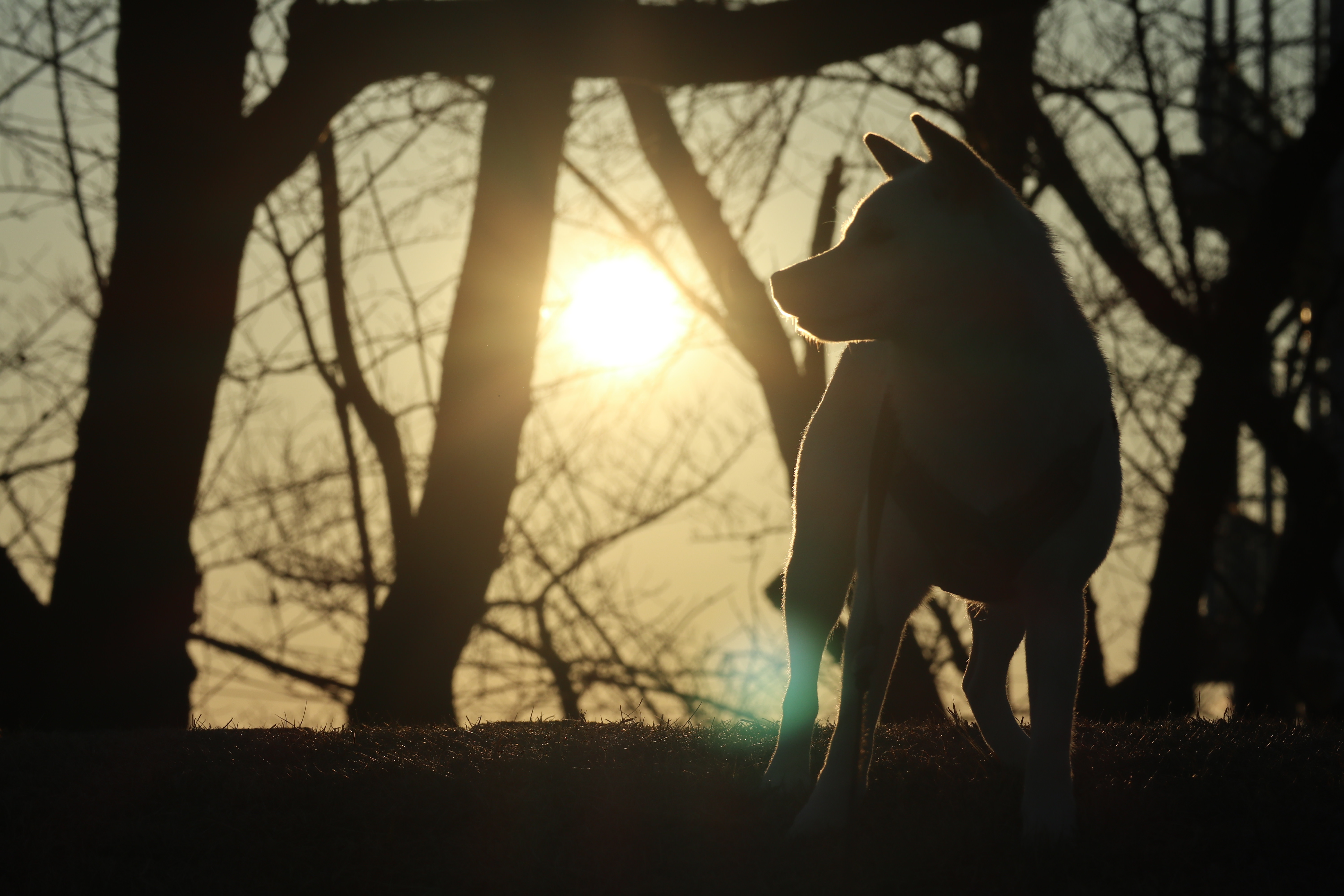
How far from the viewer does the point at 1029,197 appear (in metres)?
9.52

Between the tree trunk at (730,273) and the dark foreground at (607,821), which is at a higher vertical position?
the tree trunk at (730,273)

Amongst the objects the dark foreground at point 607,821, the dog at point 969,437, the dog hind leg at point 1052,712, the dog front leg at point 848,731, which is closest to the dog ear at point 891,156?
the dog at point 969,437

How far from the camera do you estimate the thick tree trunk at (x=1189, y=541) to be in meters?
7.60

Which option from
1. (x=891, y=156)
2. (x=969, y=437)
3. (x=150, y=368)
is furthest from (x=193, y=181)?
(x=969, y=437)

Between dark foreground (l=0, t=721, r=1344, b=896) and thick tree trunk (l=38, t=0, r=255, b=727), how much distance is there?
144 cm

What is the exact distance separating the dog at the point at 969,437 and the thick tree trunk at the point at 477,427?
10.3 ft

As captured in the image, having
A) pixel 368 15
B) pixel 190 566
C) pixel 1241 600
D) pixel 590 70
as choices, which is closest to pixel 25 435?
pixel 190 566

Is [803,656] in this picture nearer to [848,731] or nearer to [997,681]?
[848,731]

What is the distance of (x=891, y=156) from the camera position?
3.53m

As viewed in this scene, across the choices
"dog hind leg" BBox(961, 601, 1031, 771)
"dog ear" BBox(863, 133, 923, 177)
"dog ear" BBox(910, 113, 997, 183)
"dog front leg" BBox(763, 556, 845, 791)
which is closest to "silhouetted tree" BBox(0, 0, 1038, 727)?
"dog ear" BBox(863, 133, 923, 177)

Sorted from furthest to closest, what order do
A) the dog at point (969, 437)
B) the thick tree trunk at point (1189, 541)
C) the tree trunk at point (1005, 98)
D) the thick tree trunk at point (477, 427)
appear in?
1. the tree trunk at point (1005, 98)
2. the thick tree trunk at point (1189, 541)
3. the thick tree trunk at point (477, 427)
4. the dog at point (969, 437)

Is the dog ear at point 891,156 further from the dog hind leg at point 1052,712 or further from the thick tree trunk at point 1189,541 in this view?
the thick tree trunk at point 1189,541

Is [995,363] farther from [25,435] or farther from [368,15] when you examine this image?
[25,435]

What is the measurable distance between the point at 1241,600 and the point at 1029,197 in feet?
15.1
